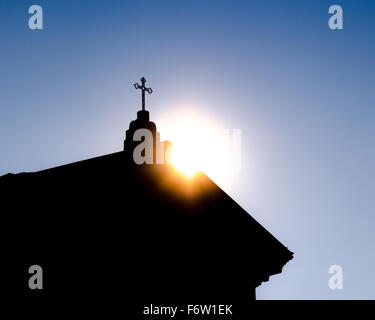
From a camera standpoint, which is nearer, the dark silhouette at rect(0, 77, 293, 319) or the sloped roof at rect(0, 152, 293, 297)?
the dark silhouette at rect(0, 77, 293, 319)

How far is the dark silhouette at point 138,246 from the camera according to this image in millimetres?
10781

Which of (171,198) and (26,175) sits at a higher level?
(26,175)

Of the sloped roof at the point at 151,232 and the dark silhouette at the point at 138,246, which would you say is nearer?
the dark silhouette at the point at 138,246

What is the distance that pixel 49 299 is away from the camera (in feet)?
35.4

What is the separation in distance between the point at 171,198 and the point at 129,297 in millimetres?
2284

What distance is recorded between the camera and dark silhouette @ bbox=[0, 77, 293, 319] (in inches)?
424

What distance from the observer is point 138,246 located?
35.9 feet

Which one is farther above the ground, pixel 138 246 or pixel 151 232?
pixel 151 232

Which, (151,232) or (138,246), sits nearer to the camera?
(138,246)
